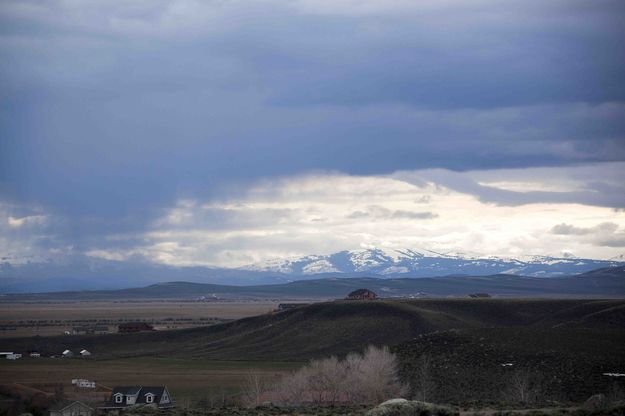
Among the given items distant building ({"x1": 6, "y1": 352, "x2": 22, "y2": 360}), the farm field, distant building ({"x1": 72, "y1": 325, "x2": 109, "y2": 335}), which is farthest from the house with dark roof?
distant building ({"x1": 72, "y1": 325, "x2": 109, "y2": 335})

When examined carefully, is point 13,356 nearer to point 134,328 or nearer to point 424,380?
point 134,328

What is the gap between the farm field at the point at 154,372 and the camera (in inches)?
3438

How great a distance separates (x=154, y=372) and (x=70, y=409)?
45970 millimetres

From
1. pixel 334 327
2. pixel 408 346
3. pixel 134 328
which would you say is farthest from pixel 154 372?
pixel 134 328

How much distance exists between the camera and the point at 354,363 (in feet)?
228

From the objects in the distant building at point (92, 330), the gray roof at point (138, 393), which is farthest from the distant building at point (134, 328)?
the gray roof at point (138, 393)

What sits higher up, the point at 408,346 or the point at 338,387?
the point at 408,346

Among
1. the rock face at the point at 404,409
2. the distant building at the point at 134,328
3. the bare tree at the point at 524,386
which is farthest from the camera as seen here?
the distant building at the point at 134,328

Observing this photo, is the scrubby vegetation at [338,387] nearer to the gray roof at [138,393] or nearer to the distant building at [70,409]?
the gray roof at [138,393]

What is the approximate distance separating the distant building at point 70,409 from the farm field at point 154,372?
16.2 metres

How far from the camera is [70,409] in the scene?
56906 millimetres

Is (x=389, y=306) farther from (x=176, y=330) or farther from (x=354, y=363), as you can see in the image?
(x=354, y=363)

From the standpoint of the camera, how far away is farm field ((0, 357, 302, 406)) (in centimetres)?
8731

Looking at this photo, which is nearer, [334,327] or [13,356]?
[13,356]
